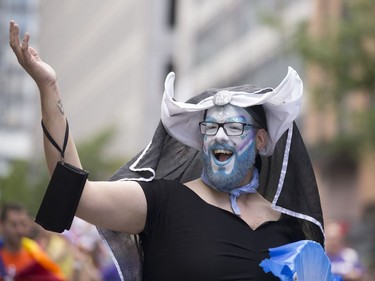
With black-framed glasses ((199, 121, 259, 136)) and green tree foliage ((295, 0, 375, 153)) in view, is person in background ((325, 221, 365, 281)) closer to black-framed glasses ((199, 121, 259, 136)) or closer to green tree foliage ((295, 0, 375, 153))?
black-framed glasses ((199, 121, 259, 136))

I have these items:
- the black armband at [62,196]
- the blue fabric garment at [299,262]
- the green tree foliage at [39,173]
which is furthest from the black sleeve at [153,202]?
the green tree foliage at [39,173]

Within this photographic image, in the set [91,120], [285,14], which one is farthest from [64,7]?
[285,14]

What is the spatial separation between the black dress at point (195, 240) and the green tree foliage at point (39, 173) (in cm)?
3000

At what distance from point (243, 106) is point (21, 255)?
17.9 ft

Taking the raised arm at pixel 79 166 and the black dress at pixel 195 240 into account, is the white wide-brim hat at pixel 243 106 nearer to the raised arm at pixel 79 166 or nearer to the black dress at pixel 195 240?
the black dress at pixel 195 240

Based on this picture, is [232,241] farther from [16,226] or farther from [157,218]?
[16,226]

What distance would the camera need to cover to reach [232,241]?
5.58 metres

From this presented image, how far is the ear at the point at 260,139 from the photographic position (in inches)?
232

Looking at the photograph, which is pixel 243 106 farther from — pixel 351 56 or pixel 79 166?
pixel 351 56

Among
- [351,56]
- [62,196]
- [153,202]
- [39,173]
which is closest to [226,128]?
[153,202]

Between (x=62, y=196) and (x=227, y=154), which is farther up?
(x=227, y=154)

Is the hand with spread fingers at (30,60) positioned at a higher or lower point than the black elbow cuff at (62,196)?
higher

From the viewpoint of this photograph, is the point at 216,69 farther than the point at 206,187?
Yes

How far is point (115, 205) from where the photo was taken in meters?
5.46
